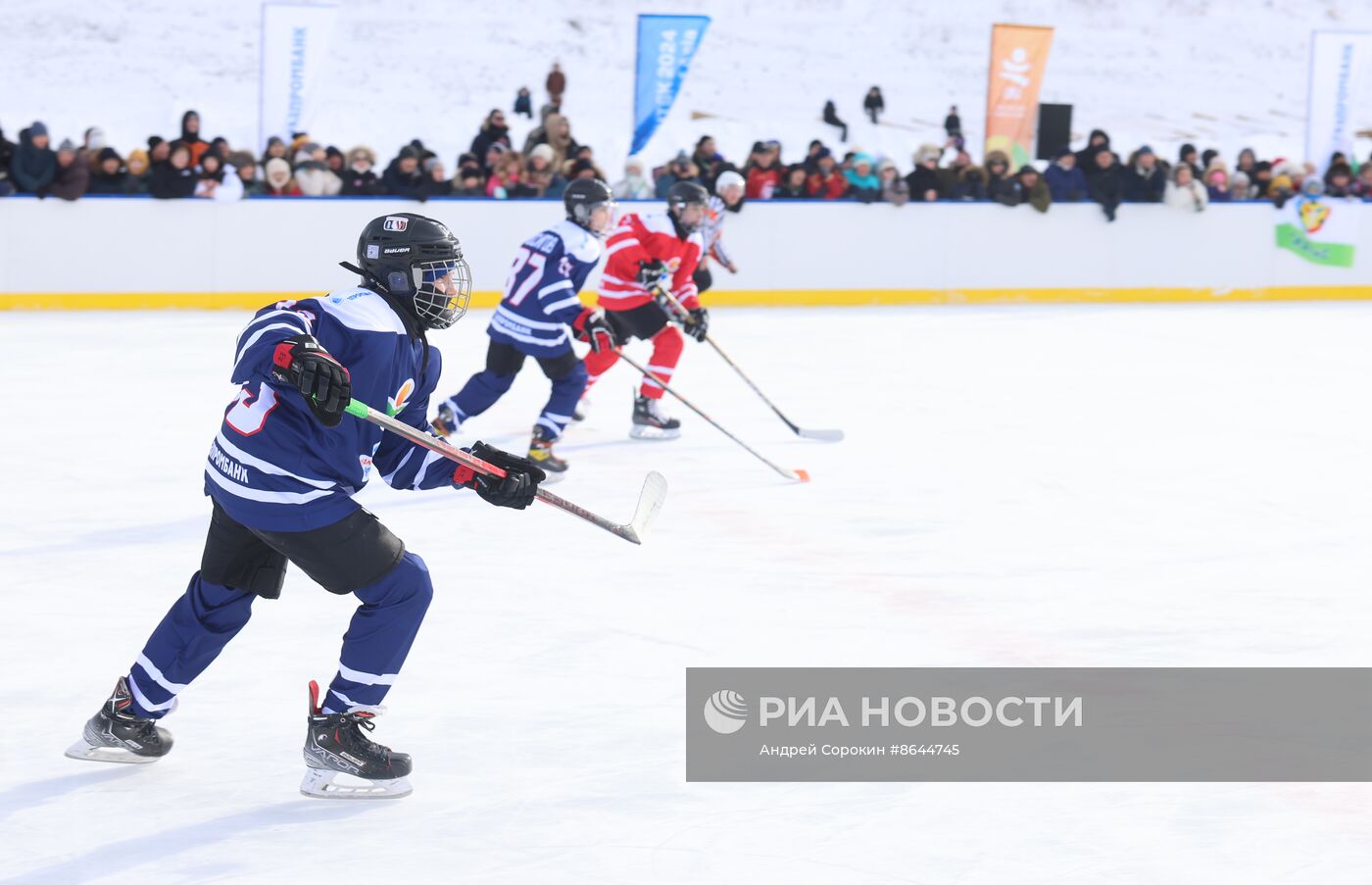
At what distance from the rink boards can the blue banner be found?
1.29 metres

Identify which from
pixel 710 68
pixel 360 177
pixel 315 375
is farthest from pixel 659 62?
pixel 710 68

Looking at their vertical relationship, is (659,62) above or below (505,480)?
above

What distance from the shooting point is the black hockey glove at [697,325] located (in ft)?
20.4

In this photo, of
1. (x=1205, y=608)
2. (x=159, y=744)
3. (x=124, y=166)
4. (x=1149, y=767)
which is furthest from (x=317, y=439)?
(x=124, y=166)

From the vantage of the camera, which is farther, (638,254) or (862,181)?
(862,181)

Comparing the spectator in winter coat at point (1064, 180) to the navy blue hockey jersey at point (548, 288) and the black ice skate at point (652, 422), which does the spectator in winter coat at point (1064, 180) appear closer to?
the black ice skate at point (652, 422)

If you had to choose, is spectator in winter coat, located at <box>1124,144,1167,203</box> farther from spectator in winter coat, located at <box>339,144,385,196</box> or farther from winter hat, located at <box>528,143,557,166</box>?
spectator in winter coat, located at <box>339,144,385,196</box>

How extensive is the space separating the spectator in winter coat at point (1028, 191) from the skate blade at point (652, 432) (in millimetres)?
5442

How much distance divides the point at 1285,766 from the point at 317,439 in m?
1.70

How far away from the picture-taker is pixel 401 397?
8.96ft

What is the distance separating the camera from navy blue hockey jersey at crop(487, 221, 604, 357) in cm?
554

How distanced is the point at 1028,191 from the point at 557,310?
20.9 ft

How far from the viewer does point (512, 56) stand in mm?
25781

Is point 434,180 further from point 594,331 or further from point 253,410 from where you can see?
point 253,410
